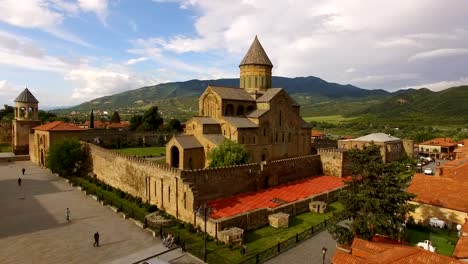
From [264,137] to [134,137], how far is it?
38.6 m

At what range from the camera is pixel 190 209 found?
22.6 meters

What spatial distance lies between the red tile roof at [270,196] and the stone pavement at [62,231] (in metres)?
6.12

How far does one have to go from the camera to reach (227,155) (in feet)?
101

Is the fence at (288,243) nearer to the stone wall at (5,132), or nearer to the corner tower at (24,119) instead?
the corner tower at (24,119)

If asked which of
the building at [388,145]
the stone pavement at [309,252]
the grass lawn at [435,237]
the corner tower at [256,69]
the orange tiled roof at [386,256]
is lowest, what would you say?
the stone pavement at [309,252]

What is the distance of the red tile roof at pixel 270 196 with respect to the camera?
24.7 m

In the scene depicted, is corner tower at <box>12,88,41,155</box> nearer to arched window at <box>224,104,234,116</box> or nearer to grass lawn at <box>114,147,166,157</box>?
grass lawn at <box>114,147,166,157</box>

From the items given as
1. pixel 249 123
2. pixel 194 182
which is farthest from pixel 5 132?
pixel 194 182

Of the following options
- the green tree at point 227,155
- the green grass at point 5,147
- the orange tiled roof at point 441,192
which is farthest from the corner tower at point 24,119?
the orange tiled roof at point 441,192

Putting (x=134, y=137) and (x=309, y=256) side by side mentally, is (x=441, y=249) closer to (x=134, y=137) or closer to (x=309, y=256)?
(x=309, y=256)

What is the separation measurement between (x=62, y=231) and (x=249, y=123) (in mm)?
22824

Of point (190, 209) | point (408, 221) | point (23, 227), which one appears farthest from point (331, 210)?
point (23, 227)

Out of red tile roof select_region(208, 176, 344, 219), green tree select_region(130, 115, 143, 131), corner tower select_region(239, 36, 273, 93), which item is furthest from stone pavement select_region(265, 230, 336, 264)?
green tree select_region(130, 115, 143, 131)

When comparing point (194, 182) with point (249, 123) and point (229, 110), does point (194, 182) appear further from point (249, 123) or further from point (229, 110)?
point (229, 110)
